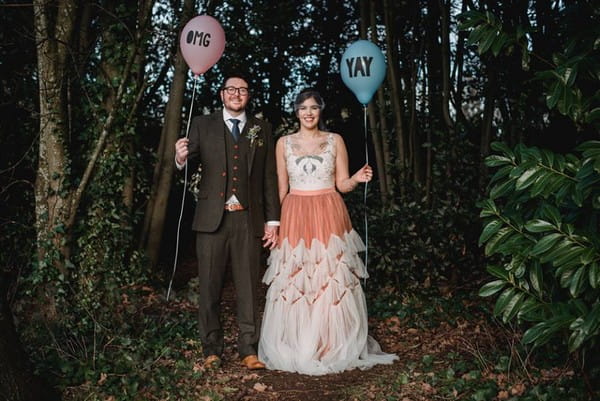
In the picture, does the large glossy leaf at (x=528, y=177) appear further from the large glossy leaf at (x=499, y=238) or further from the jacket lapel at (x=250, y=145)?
the jacket lapel at (x=250, y=145)

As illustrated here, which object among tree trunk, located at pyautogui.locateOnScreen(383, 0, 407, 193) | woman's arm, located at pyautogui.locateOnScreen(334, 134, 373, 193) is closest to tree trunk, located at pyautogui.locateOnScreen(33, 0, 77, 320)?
woman's arm, located at pyautogui.locateOnScreen(334, 134, 373, 193)

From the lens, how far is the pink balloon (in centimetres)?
437

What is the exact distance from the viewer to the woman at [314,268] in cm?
442

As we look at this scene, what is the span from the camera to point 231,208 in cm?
431

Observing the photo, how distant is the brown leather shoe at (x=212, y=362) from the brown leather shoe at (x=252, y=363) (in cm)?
19

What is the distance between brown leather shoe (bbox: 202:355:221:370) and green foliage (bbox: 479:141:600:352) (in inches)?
81.4

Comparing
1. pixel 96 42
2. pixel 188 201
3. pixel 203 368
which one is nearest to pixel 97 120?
pixel 96 42

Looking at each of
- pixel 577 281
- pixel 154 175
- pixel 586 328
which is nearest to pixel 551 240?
pixel 577 281

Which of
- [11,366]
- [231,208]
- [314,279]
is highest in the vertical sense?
[231,208]

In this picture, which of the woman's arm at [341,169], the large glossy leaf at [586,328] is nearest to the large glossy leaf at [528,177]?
the large glossy leaf at [586,328]

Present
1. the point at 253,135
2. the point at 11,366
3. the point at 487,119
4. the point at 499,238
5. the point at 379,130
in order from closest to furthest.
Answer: the point at 499,238
the point at 11,366
the point at 253,135
the point at 487,119
the point at 379,130

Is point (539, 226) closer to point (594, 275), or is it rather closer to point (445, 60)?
point (594, 275)

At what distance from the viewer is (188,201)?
9.44 m

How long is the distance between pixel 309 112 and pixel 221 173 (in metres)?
0.76
